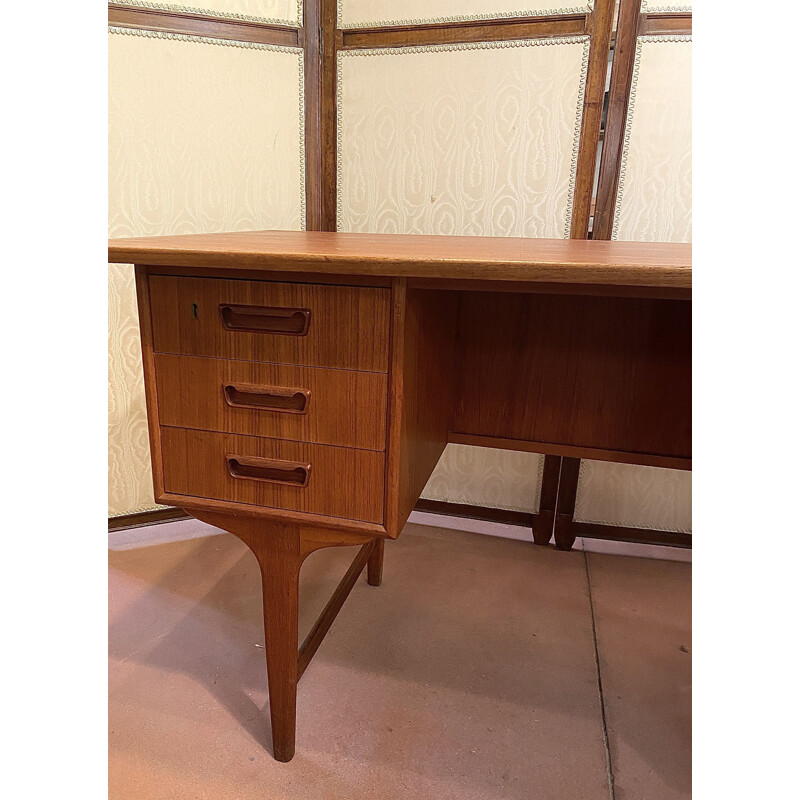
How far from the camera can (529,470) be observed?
192cm

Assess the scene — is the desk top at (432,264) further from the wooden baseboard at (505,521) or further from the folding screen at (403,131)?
the wooden baseboard at (505,521)

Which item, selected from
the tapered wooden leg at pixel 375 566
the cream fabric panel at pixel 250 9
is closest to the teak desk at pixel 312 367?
the tapered wooden leg at pixel 375 566

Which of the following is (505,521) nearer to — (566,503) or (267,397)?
(566,503)

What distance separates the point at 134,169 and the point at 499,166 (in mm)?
1007

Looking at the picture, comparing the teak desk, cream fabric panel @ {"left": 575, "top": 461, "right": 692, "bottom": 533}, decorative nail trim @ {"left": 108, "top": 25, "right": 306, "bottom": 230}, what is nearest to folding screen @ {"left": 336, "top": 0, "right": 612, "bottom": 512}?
decorative nail trim @ {"left": 108, "top": 25, "right": 306, "bottom": 230}

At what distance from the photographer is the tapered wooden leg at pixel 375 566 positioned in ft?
5.53

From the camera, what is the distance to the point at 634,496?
1864mm

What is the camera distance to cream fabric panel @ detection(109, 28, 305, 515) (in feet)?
5.37

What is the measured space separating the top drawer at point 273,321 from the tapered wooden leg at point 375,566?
0.88 meters

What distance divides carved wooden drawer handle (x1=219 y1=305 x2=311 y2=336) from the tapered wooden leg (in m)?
0.89

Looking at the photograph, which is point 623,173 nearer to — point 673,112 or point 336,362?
point 673,112

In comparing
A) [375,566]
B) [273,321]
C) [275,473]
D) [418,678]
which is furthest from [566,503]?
[273,321]

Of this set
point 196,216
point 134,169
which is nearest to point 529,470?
point 196,216

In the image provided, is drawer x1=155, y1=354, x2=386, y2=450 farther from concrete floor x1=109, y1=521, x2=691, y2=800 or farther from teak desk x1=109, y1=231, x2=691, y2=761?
concrete floor x1=109, y1=521, x2=691, y2=800
